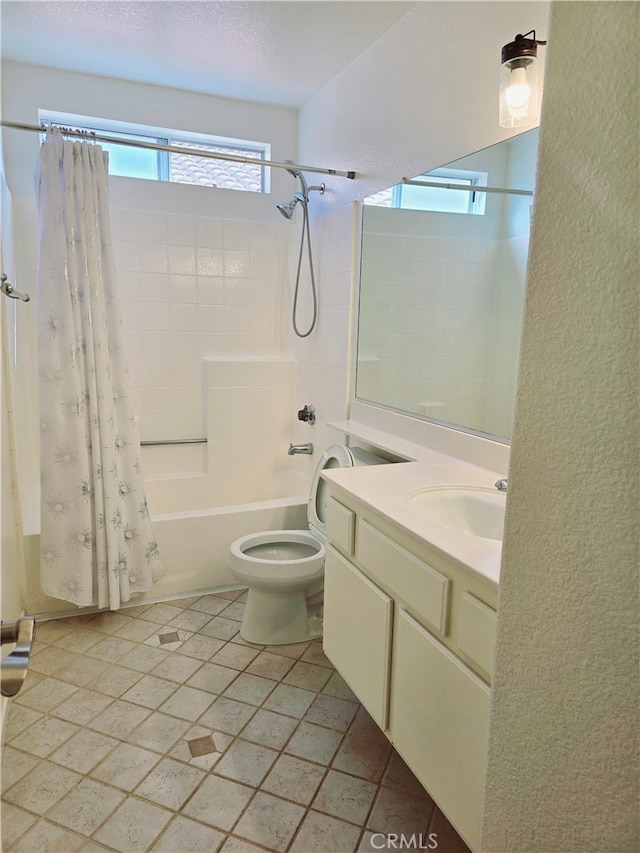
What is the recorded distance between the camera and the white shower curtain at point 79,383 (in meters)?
2.21

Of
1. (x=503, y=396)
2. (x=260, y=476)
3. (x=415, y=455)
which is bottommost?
(x=260, y=476)

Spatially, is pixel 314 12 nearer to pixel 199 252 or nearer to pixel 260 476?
pixel 199 252

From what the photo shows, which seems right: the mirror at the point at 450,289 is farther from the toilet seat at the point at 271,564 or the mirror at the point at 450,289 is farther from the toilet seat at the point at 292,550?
the toilet seat at the point at 271,564

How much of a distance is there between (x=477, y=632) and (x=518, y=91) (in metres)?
1.39

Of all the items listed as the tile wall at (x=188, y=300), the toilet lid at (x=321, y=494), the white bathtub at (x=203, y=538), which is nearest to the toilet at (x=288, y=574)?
the toilet lid at (x=321, y=494)

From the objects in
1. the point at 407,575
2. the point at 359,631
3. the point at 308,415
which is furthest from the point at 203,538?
the point at 407,575

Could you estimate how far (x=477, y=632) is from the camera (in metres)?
1.12

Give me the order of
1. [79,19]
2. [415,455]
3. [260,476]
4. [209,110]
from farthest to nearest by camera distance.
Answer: [260,476] → [209,110] → [79,19] → [415,455]

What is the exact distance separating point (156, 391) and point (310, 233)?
1248mm

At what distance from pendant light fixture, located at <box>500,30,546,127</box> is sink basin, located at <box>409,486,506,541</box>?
1055 mm

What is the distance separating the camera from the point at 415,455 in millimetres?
2023

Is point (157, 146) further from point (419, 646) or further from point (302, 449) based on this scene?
point (419, 646)

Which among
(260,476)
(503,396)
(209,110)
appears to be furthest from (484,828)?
(209,110)

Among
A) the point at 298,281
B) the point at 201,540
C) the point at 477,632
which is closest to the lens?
the point at 477,632
